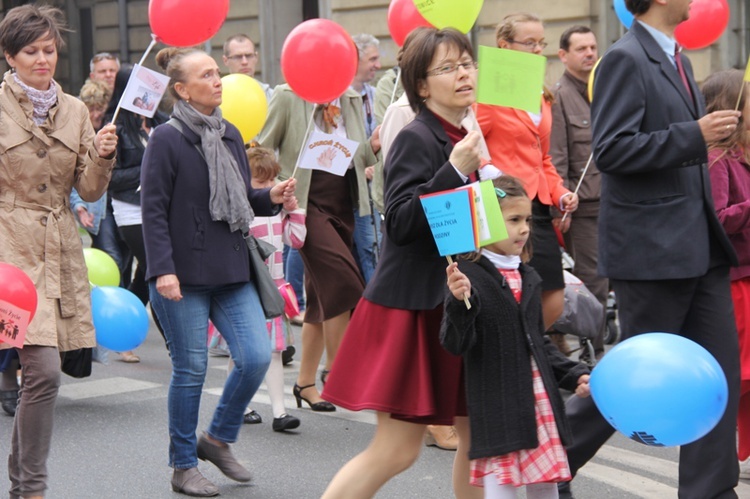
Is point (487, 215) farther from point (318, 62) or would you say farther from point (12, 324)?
point (318, 62)

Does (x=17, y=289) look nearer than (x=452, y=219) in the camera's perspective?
No

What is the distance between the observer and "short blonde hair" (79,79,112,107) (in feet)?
29.0

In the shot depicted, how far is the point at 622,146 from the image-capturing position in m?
4.20

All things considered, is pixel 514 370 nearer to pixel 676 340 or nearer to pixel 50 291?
pixel 676 340

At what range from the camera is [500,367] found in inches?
153

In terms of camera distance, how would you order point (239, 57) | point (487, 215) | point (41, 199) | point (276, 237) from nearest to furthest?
point (487, 215) < point (41, 199) < point (276, 237) < point (239, 57)

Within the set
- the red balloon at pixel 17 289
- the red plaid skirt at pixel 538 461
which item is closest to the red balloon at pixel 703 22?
the red plaid skirt at pixel 538 461

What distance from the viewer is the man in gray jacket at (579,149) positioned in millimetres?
7953

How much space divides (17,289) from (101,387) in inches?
124

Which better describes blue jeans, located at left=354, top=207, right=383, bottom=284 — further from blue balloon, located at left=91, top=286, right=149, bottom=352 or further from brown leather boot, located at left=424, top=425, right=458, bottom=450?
brown leather boot, located at left=424, top=425, right=458, bottom=450

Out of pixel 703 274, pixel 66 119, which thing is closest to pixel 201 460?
pixel 66 119

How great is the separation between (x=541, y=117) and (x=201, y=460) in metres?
2.28

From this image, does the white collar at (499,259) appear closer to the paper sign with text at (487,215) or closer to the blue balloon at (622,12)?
the paper sign with text at (487,215)

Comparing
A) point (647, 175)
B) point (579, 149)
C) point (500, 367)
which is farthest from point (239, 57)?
point (500, 367)
